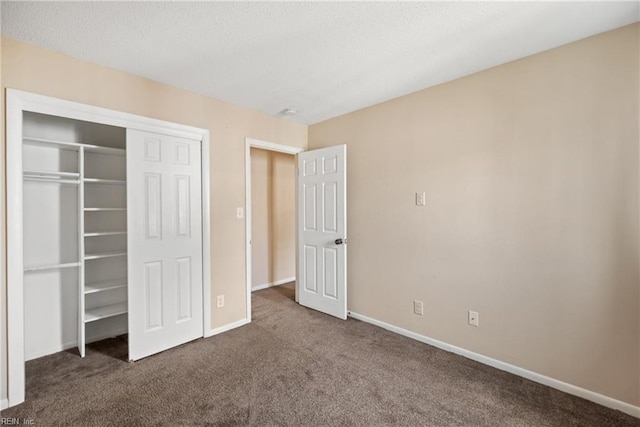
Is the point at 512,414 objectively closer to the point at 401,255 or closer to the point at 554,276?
the point at 554,276

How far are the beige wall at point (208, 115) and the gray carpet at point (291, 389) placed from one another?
1.50ft

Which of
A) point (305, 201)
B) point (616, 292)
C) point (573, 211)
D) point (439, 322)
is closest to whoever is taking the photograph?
point (616, 292)

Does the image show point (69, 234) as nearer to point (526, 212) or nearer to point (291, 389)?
point (291, 389)

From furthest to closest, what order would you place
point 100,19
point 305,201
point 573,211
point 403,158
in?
point 305,201 < point 403,158 < point 573,211 < point 100,19

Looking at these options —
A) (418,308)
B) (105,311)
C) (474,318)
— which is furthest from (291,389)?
(105,311)

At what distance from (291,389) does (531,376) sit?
5.85ft

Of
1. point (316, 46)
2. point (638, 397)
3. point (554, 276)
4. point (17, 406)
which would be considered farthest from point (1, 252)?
point (638, 397)

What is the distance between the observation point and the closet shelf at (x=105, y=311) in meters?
2.47

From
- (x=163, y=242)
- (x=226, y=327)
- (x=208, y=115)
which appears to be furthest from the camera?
(x=226, y=327)

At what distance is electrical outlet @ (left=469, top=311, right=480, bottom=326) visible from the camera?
236cm

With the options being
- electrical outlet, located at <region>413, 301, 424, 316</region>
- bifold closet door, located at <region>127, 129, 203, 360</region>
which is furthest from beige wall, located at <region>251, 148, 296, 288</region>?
electrical outlet, located at <region>413, 301, 424, 316</region>

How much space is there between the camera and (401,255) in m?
2.85

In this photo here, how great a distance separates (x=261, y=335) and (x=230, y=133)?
2.13 m

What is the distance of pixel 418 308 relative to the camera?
273 cm
